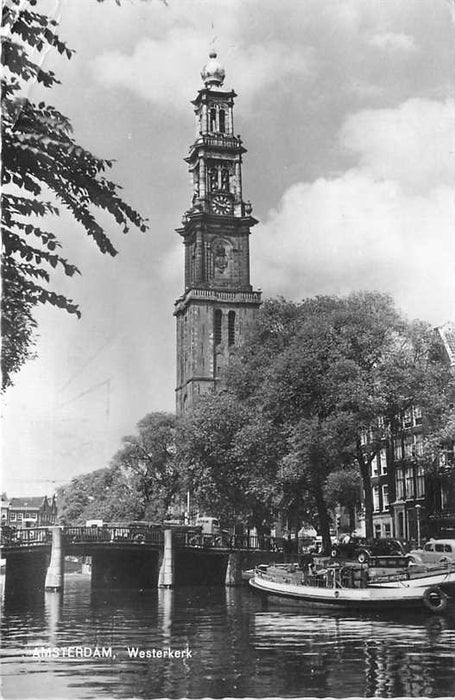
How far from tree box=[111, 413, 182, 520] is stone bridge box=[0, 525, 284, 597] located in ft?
29.3

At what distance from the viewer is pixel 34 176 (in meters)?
11.6

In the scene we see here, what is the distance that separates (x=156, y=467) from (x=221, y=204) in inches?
841

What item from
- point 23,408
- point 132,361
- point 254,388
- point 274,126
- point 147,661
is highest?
point 274,126

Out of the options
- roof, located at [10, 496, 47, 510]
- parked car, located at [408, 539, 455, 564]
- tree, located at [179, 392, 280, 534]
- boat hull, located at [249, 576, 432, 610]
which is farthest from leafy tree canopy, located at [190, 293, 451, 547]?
roof, located at [10, 496, 47, 510]

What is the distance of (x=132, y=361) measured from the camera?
1812 cm

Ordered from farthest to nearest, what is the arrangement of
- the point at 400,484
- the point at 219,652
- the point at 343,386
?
the point at 400,484 < the point at 343,386 < the point at 219,652

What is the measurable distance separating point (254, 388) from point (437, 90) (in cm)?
2496

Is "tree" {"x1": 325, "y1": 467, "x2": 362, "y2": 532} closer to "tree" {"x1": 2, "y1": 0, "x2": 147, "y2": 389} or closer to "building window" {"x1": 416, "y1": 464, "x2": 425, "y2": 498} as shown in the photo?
"building window" {"x1": 416, "y1": 464, "x2": 425, "y2": 498}

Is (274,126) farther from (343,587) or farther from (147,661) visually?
(343,587)

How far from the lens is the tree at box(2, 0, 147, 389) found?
11.0m

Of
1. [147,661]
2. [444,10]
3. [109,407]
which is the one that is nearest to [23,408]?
[109,407]

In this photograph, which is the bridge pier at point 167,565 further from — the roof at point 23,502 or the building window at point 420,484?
the building window at point 420,484

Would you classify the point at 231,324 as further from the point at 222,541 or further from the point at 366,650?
the point at 366,650

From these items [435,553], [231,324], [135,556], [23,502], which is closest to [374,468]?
[135,556]
